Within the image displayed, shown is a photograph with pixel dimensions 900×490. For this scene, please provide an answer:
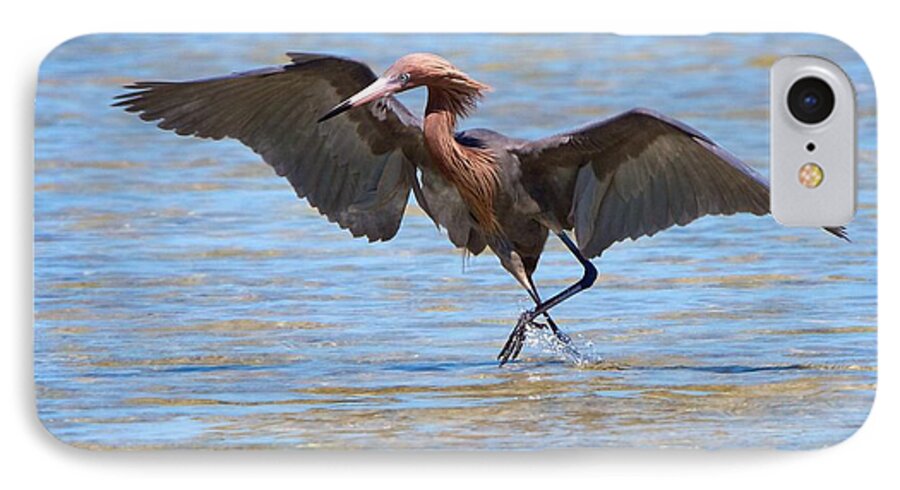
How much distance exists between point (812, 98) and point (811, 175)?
90mm

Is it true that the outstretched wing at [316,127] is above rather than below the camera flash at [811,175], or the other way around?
above

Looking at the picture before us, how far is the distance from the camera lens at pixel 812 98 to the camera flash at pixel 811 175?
0.05 m

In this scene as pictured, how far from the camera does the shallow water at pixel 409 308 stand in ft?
6.34

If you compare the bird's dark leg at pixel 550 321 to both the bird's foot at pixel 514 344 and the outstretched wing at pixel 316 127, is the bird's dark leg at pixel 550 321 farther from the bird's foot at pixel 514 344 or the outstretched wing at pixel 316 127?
the outstretched wing at pixel 316 127

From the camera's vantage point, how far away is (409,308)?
6.37 feet

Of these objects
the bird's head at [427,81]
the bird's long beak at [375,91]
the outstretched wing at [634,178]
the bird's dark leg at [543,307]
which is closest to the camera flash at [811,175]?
the outstretched wing at [634,178]

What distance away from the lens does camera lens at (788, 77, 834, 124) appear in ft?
6.34

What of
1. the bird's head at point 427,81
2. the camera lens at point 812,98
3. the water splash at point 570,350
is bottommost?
the water splash at point 570,350

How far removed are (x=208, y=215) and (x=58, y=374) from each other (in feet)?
0.84

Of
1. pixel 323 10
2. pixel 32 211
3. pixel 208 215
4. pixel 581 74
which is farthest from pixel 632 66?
pixel 32 211

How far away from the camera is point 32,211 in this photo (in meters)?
1.94

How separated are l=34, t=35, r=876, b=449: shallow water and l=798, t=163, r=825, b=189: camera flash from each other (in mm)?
52

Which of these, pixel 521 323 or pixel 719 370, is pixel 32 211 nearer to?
pixel 521 323

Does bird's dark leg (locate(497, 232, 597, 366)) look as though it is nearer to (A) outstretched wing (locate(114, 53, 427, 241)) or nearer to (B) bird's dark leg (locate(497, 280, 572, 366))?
(B) bird's dark leg (locate(497, 280, 572, 366))
